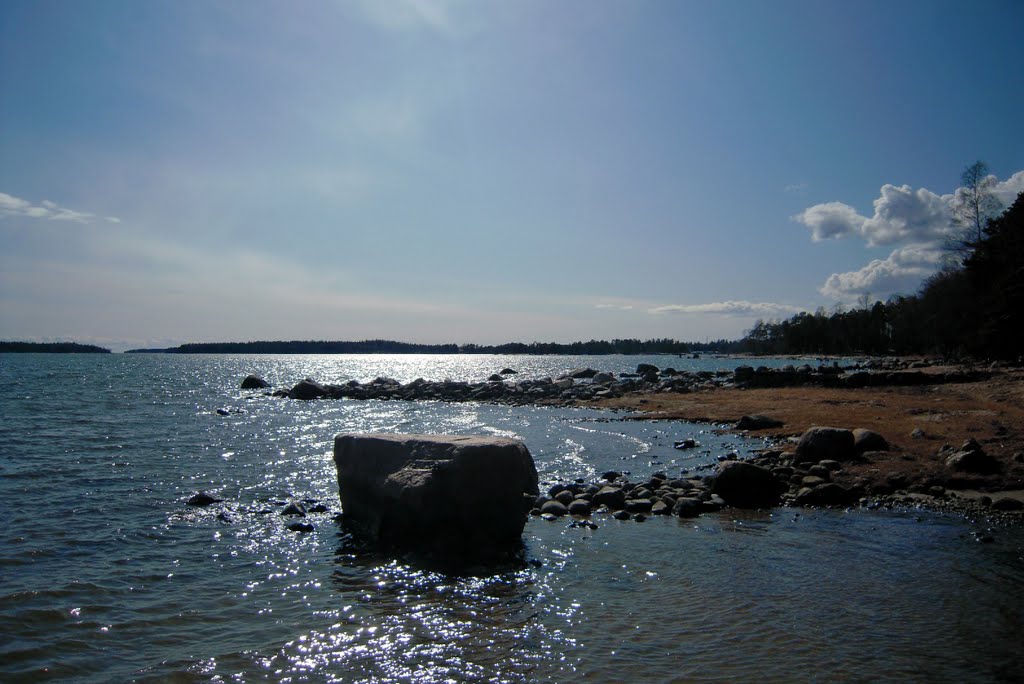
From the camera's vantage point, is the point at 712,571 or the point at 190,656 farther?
the point at 712,571

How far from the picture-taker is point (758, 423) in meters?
30.0

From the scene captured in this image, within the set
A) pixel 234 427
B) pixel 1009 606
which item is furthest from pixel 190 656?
pixel 234 427

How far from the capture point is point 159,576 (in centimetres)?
1085

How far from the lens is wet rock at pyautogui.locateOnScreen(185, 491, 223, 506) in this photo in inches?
636

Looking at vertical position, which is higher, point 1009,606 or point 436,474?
point 436,474

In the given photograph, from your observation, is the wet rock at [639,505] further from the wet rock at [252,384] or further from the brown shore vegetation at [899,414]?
the wet rock at [252,384]

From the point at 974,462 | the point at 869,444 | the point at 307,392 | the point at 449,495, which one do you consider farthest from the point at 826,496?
the point at 307,392

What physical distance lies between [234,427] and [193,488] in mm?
16770

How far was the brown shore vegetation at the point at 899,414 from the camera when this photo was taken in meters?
16.9

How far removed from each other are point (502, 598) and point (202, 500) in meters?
10.2

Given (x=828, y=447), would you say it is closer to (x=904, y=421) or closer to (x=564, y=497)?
(x=564, y=497)

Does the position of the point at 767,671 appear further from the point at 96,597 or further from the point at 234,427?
the point at 234,427

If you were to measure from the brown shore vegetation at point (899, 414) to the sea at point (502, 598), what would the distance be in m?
3.29

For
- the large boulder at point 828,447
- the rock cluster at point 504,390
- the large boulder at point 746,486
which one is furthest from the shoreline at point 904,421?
the rock cluster at point 504,390
